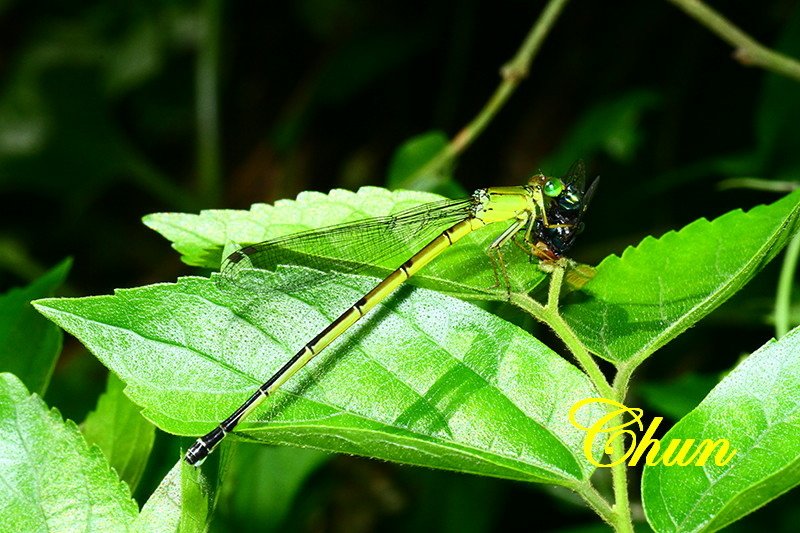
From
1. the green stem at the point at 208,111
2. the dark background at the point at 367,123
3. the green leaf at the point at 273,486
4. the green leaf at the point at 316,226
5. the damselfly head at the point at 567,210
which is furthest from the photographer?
the green stem at the point at 208,111

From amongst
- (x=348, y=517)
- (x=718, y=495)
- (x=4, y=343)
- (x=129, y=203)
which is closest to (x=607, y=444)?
(x=718, y=495)

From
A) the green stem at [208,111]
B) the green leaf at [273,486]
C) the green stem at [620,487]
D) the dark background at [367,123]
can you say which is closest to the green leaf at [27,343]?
the green stem at [620,487]

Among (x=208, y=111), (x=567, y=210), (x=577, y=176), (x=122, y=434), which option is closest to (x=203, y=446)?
(x=122, y=434)

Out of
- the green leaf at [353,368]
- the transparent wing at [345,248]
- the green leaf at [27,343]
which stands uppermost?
the transparent wing at [345,248]

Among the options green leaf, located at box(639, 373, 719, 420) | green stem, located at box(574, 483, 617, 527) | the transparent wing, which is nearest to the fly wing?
the transparent wing

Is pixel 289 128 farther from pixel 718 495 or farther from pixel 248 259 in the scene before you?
pixel 718 495

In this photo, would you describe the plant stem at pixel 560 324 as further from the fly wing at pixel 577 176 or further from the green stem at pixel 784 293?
the green stem at pixel 784 293

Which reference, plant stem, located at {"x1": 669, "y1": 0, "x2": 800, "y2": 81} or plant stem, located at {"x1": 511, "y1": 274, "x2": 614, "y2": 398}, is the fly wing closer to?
plant stem, located at {"x1": 511, "y1": 274, "x2": 614, "y2": 398}
